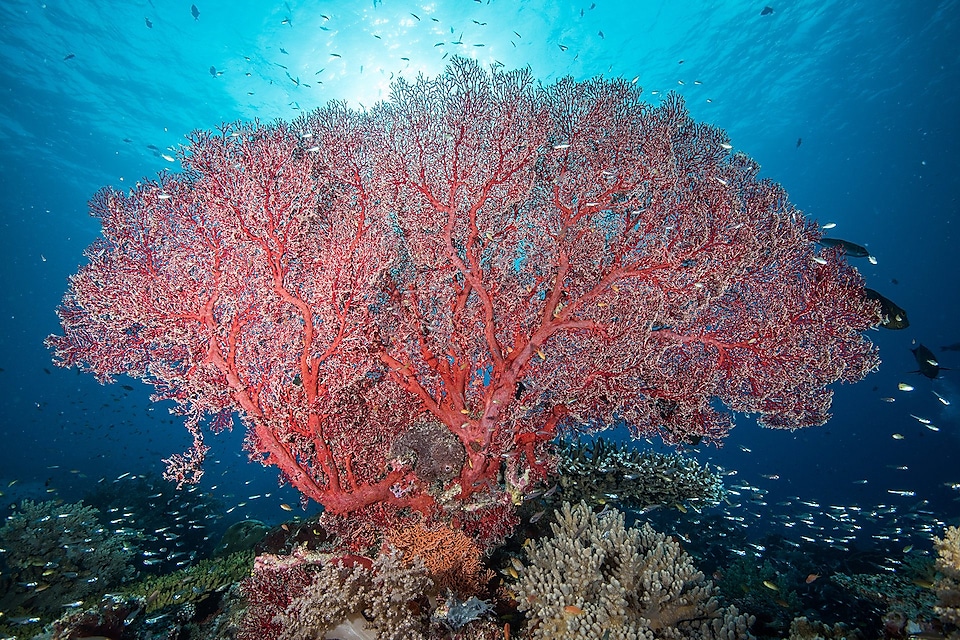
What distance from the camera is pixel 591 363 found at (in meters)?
5.52

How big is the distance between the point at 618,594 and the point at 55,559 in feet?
42.2

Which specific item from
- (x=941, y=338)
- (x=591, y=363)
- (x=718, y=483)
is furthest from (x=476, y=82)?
(x=941, y=338)

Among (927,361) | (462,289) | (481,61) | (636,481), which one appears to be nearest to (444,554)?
(462,289)

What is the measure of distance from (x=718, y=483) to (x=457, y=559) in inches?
242

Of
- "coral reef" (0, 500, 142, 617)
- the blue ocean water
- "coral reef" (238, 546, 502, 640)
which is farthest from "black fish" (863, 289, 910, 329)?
"coral reef" (0, 500, 142, 617)

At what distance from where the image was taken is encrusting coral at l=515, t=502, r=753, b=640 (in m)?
4.02

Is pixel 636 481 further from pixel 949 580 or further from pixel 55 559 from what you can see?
pixel 55 559

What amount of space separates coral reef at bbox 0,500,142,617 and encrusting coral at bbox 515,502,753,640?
1099 cm

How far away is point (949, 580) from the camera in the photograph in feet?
11.8

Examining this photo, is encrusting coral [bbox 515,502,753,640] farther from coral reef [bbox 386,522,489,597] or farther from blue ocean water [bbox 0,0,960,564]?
blue ocean water [bbox 0,0,960,564]

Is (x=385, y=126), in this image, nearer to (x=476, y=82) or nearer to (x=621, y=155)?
(x=476, y=82)

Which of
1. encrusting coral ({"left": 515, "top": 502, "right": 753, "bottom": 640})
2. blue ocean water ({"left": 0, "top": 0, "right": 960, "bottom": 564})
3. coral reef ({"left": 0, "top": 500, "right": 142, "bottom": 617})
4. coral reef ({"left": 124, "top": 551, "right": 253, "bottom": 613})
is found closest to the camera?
encrusting coral ({"left": 515, "top": 502, "right": 753, "bottom": 640})

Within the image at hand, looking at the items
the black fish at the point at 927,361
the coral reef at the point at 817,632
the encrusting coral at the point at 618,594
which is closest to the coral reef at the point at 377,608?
the encrusting coral at the point at 618,594

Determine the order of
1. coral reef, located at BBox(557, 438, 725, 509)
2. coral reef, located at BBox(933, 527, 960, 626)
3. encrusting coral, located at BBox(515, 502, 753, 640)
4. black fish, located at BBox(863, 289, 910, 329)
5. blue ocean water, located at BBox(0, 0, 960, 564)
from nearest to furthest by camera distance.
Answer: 1. coral reef, located at BBox(933, 527, 960, 626)
2. encrusting coral, located at BBox(515, 502, 753, 640)
3. black fish, located at BBox(863, 289, 910, 329)
4. coral reef, located at BBox(557, 438, 725, 509)
5. blue ocean water, located at BBox(0, 0, 960, 564)
